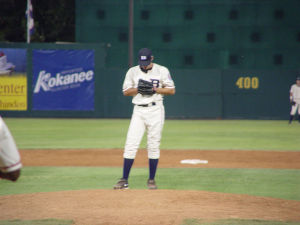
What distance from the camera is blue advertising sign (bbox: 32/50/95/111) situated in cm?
2489

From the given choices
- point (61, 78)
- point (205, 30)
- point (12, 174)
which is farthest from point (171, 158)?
point (61, 78)

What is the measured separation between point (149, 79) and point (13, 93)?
18.3 meters

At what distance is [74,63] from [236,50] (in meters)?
7.29

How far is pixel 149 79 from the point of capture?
7.51 m

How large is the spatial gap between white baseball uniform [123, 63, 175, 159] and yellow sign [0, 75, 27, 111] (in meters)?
18.0

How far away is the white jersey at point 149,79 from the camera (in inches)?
293

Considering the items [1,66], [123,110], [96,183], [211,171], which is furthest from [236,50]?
[96,183]

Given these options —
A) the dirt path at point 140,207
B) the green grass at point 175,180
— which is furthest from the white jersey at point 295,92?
the dirt path at point 140,207

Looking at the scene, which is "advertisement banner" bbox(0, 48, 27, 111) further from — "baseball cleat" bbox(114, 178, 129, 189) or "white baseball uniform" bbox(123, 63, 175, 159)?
"baseball cleat" bbox(114, 178, 129, 189)

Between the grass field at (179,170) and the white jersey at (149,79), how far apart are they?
4.17ft

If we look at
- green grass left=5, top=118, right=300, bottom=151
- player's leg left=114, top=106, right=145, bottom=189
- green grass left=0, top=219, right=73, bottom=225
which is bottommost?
green grass left=5, top=118, right=300, bottom=151

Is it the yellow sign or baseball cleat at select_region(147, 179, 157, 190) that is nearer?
baseball cleat at select_region(147, 179, 157, 190)

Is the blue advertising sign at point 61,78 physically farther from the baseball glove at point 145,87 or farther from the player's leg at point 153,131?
the baseball glove at point 145,87

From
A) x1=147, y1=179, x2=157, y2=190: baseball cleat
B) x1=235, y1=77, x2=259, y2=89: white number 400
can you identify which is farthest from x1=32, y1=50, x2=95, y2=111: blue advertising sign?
x1=147, y1=179, x2=157, y2=190: baseball cleat
